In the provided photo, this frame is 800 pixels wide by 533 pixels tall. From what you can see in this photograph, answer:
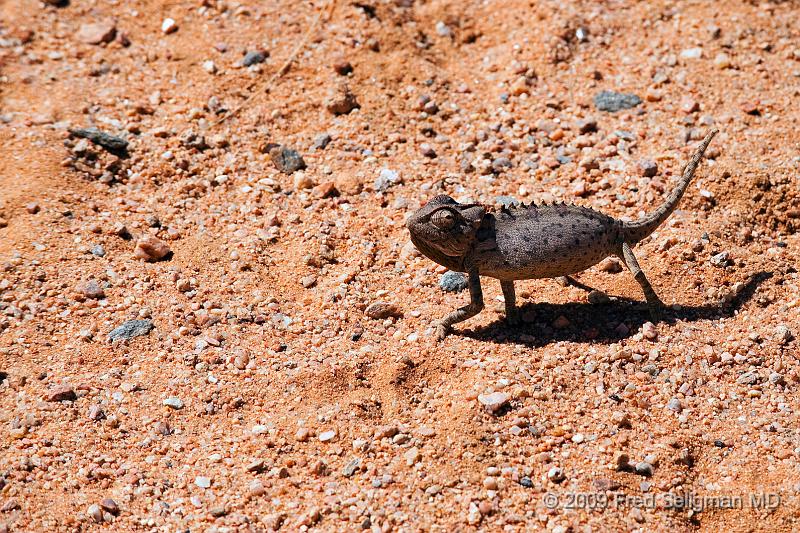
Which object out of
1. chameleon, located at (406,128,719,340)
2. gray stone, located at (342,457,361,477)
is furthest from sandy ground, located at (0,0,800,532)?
chameleon, located at (406,128,719,340)

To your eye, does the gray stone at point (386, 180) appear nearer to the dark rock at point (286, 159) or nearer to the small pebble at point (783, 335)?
the dark rock at point (286, 159)

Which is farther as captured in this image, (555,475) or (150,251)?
(150,251)

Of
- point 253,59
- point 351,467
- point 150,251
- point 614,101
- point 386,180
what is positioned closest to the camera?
point 351,467

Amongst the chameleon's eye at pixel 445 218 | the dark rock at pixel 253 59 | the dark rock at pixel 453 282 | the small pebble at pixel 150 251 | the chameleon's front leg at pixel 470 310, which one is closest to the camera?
the chameleon's eye at pixel 445 218

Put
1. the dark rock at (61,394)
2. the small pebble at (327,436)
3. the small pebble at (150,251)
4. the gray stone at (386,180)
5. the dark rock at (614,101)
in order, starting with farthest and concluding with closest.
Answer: the dark rock at (614,101)
the gray stone at (386,180)
the small pebble at (150,251)
the dark rock at (61,394)
the small pebble at (327,436)

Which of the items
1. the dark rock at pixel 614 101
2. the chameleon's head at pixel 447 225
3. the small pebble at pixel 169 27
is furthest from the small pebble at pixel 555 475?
the small pebble at pixel 169 27

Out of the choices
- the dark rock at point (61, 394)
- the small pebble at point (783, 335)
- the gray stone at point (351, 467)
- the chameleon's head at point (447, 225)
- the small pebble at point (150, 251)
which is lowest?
the dark rock at point (61, 394)

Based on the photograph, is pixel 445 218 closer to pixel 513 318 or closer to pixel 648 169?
pixel 513 318

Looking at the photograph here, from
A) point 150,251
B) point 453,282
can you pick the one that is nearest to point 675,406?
point 453,282
